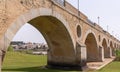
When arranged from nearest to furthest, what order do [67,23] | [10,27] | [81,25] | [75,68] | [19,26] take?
1. [10,27]
2. [19,26]
3. [67,23]
4. [75,68]
5. [81,25]

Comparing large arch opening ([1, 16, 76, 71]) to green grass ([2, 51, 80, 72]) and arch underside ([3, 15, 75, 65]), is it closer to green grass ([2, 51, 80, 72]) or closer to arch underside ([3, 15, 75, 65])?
arch underside ([3, 15, 75, 65])

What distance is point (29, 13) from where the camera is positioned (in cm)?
1327

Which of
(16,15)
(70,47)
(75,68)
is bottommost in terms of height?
(75,68)

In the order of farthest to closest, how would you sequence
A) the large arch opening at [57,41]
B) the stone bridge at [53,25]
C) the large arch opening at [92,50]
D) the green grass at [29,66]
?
the large arch opening at [92,50] < the green grass at [29,66] < the large arch opening at [57,41] < the stone bridge at [53,25]

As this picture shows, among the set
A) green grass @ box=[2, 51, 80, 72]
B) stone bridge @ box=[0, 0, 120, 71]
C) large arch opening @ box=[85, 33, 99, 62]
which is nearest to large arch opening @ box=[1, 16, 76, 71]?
stone bridge @ box=[0, 0, 120, 71]

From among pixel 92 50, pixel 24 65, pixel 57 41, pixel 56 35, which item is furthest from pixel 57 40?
pixel 92 50

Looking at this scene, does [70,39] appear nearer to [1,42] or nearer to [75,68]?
[75,68]

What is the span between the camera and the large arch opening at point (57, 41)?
19016 millimetres

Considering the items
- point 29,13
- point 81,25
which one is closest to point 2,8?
point 29,13

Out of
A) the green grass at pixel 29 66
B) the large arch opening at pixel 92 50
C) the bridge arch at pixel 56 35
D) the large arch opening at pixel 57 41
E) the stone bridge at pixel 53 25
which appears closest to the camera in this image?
the stone bridge at pixel 53 25

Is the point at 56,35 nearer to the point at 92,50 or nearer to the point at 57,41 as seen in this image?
the point at 57,41

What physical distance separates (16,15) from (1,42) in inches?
71.6

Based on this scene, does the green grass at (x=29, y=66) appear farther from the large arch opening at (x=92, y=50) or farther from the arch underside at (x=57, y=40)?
the large arch opening at (x=92, y=50)

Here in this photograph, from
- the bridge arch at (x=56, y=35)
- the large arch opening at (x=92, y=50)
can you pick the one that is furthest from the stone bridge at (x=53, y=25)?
the large arch opening at (x=92, y=50)
